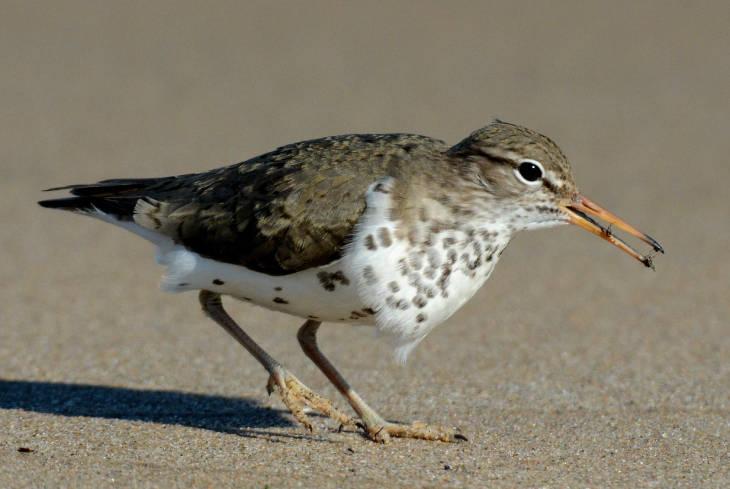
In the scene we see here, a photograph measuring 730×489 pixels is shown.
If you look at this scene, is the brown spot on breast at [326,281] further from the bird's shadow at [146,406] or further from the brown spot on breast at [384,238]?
the bird's shadow at [146,406]

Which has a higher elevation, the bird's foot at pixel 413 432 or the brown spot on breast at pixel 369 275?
the brown spot on breast at pixel 369 275

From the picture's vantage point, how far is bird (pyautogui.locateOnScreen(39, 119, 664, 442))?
6.95m

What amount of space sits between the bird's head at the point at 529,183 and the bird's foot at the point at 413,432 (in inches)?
52.5

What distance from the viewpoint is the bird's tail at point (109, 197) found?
26.0 feet

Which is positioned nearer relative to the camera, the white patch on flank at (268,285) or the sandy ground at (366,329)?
the white patch on flank at (268,285)

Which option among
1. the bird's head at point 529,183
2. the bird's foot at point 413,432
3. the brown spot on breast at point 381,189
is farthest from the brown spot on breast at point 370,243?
the bird's foot at point 413,432

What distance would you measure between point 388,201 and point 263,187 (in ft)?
2.75

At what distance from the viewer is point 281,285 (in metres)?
7.12

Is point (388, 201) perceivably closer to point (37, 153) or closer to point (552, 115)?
point (37, 153)

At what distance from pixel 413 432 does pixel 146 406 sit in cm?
187

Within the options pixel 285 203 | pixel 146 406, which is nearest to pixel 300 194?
pixel 285 203

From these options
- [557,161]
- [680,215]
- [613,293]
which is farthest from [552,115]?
[557,161]

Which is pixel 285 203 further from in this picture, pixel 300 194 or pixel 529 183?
pixel 529 183

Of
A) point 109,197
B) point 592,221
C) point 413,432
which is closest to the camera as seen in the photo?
point 592,221
